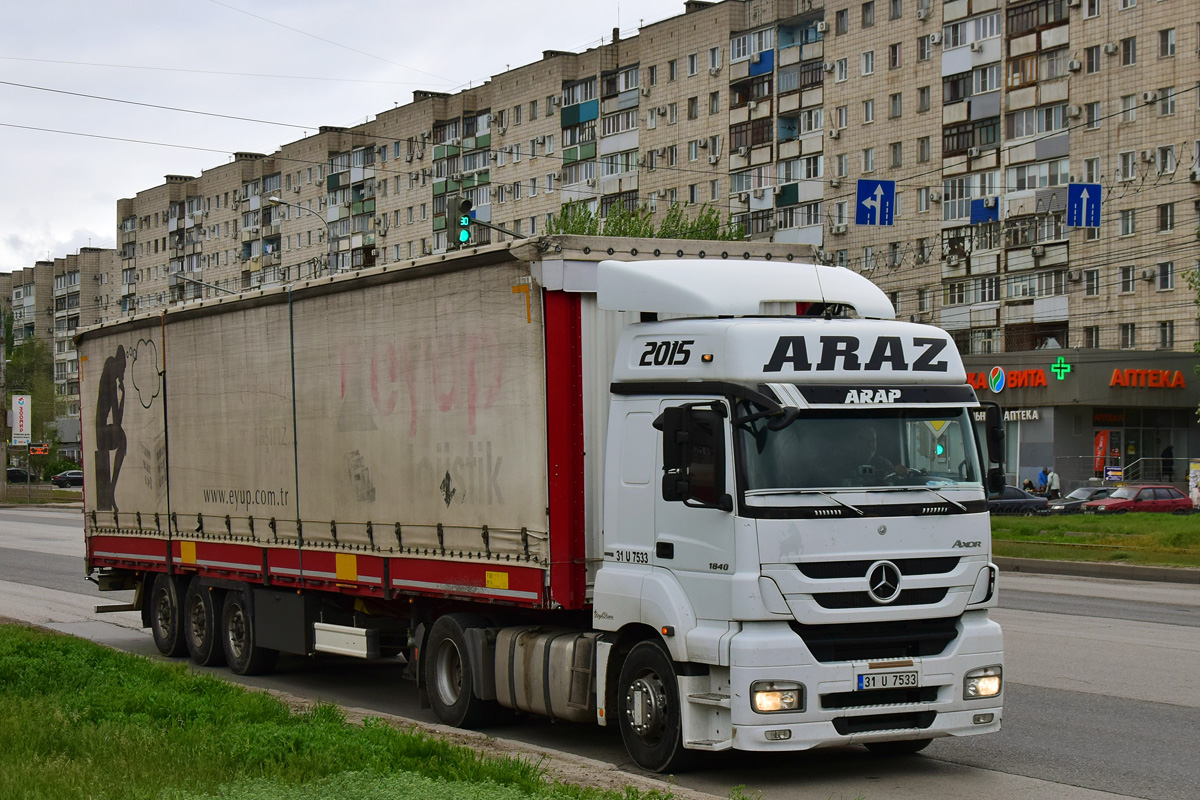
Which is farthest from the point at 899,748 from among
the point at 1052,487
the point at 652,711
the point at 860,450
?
the point at 1052,487

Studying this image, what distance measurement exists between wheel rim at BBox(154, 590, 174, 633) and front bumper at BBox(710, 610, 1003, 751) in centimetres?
943

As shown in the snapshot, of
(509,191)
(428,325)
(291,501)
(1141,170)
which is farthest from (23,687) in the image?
(509,191)

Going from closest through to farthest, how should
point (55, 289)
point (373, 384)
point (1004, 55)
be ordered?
point (373, 384)
point (1004, 55)
point (55, 289)

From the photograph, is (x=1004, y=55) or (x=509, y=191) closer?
(x=1004, y=55)

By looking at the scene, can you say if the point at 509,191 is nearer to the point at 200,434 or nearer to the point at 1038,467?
the point at 1038,467

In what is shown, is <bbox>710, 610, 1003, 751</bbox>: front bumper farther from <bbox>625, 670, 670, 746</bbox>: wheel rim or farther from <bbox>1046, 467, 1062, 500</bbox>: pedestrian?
<bbox>1046, 467, 1062, 500</bbox>: pedestrian

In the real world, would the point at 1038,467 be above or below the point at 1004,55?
below

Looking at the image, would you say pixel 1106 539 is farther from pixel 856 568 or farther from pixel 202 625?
pixel 856 568

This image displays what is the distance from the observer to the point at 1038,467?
61.6 m

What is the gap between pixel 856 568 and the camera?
333 inches


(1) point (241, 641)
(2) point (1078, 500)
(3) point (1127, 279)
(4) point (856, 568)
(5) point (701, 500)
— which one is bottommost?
(2) point (1078, 500)

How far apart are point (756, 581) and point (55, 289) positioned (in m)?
160

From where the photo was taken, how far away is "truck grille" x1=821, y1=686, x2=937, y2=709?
8422 mm

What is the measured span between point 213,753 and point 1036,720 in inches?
230
